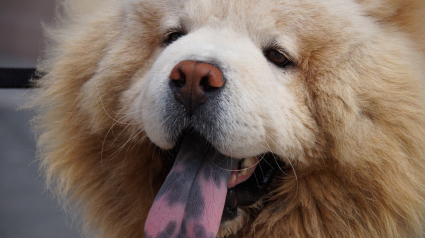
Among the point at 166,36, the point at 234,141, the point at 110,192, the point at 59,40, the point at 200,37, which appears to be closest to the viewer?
the point at 234,141

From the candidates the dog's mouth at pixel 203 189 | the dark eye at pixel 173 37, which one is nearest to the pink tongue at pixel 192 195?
the dog's mouth at pixel 203 189

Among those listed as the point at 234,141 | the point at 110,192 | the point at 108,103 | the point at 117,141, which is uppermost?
the point at 234,141

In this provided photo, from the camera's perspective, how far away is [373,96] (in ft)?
7.11

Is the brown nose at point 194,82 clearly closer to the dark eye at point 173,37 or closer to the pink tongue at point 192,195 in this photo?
the pink tongue at point 192,195

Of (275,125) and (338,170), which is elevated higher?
(275,125)

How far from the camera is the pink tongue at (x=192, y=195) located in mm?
2107

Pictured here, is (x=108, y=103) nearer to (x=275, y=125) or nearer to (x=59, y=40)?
(x=59, y=40)

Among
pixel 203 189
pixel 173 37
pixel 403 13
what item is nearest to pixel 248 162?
pixel 203 189

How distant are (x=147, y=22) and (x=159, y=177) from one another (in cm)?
86

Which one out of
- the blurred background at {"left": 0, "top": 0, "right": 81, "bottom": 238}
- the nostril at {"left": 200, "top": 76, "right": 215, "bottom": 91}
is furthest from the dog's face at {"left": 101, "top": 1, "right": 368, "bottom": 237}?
the blurred background at {"left": 0, "top": 0, "right": 81, "bottom": 238}

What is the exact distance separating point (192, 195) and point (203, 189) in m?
0.06

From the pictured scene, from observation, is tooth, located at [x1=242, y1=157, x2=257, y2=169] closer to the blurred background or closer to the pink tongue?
the pink tongue

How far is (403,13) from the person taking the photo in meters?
2.38

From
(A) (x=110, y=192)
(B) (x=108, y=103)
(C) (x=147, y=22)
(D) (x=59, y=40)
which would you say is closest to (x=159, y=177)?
(A) (x=110, y=192)
